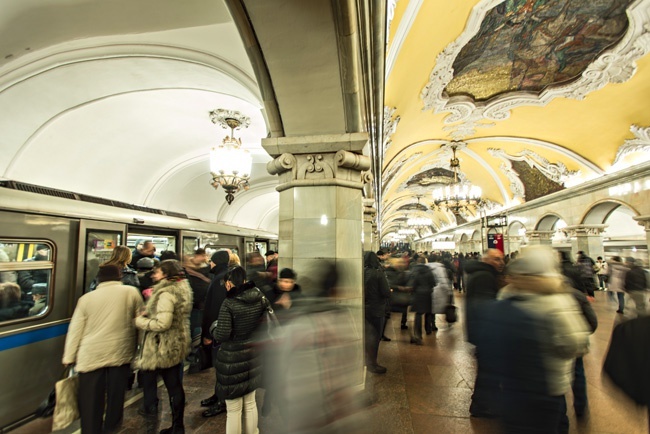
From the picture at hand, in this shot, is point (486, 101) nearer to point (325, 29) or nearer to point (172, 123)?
point (325, 29)

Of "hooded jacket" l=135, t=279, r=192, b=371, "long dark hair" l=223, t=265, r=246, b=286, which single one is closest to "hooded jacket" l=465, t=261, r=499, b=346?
"long dark hair" l=223, t=265, r=246, b=286

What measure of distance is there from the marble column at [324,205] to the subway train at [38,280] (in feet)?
8.00

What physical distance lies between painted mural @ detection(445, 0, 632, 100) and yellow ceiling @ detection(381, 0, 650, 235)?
55cm

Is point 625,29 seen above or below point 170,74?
above

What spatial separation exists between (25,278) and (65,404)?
147 centimetres

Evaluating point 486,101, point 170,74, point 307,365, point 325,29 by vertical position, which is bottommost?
point 307,365

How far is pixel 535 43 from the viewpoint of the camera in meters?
5.57

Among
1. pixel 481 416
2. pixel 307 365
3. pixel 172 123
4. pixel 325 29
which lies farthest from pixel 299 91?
pixel 172 123

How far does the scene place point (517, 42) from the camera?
544 cm

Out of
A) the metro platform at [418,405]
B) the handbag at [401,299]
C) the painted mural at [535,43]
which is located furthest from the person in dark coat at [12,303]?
the painted mural at [535,43]

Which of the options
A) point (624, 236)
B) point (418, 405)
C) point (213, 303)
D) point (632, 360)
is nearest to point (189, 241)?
point (213, 303)

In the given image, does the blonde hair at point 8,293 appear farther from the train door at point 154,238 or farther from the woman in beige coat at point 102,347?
the train door at point 154,238

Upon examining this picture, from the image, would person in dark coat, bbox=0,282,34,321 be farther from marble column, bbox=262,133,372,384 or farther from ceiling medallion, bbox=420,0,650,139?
ceiling medallion, bbox=420,0,650,139

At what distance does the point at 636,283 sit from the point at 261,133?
25.3 feet
